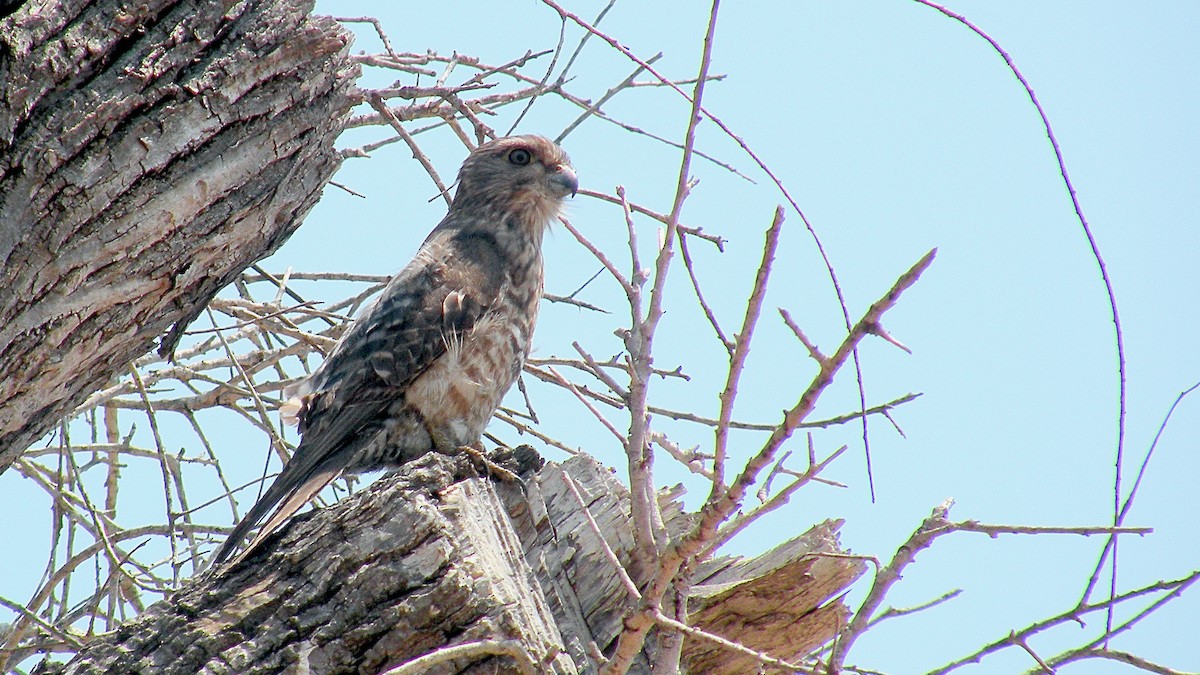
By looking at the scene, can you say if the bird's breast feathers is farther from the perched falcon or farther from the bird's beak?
the bird's beak

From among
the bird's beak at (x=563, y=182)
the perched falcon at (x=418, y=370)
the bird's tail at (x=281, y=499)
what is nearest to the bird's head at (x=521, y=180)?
the bird's beak at (x=563, y=182)

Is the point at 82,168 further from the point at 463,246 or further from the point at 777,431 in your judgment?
the point at 463,246

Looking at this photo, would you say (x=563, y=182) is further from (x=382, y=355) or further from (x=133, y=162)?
(x=133, y=162)

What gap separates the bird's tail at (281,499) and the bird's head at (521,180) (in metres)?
1.63

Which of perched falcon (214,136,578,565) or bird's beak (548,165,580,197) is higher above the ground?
bird's beak (548,165,580,197)

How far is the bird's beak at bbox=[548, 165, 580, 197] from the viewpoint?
15.7 ft

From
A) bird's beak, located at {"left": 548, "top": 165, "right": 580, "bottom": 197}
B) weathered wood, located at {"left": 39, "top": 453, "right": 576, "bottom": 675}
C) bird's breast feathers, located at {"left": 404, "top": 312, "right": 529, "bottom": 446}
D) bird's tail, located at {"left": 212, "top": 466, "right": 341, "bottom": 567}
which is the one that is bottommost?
weathered wood, located at {"left": 39, "top": 453, "right": 576, "bottom": 675}

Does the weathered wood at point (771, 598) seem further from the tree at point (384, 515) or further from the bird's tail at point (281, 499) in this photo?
the bird's tail at point (281, 499)

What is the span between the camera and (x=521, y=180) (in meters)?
4.87

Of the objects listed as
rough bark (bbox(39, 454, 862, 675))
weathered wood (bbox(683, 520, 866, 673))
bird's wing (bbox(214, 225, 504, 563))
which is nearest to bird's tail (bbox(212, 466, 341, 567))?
bird's wing (bbox(214, 225, 504, 563))

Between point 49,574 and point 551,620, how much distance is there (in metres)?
2.25

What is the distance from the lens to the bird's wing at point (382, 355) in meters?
3.63

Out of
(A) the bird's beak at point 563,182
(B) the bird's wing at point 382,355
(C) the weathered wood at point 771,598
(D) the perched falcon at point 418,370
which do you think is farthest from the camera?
(A) the bird's beak at point 563,182

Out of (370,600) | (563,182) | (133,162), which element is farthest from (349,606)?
(563,182)
